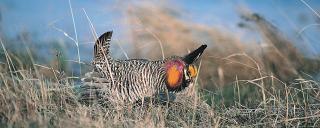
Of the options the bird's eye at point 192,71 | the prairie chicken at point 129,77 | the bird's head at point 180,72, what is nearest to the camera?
the prairie chicken at point 129,77

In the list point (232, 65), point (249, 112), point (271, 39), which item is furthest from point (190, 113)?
point (232, 65)

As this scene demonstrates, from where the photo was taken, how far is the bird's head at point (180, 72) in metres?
5.43

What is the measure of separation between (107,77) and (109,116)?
0.73 metres

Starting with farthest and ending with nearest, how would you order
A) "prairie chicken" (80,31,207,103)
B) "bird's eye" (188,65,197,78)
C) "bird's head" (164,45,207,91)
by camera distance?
"bird's eye" (188,65,197,78) < "bird's head" (164,45,207,91) < "prairie chicken" (80,31,207,103)

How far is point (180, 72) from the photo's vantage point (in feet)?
18.1

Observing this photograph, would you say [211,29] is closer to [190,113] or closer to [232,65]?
[232,65]

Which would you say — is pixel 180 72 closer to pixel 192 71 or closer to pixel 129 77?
pixel 192 71

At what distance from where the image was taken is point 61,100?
15.5 ft

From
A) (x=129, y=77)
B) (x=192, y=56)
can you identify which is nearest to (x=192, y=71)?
(x=192, y=56)

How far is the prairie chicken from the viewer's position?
201 inches

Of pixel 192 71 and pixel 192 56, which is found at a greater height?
pixel 192 56

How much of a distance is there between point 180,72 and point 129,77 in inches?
19.5

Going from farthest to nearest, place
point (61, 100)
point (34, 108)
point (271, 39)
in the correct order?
point (271, 39) < point (61, 100) < point (34, 108)

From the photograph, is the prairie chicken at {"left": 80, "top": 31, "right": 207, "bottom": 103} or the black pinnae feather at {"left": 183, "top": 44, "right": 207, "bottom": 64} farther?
the black pinnae feather at {"left": 183, "top": 44, "right": 207, "bottom": 64}
